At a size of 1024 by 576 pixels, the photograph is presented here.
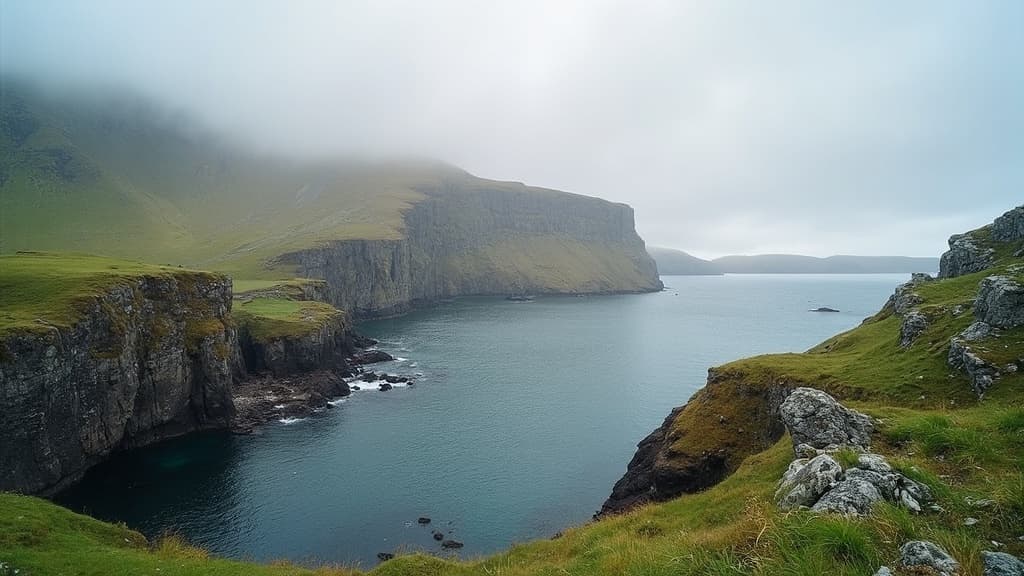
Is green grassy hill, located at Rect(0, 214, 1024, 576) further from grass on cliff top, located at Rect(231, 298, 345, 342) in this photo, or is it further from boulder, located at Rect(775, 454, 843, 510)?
grass on cliff top, located at Rect(231, 298, 345, 342)

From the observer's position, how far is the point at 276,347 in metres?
91.9

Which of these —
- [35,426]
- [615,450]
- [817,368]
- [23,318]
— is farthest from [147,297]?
[817,368]

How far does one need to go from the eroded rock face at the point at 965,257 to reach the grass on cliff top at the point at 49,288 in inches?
3381

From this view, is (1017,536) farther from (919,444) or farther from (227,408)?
(227,408)

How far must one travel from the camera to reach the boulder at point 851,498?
1142 centimetres

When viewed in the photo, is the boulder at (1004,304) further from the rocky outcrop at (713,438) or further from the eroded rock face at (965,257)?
the eroded rock face at (965,257)

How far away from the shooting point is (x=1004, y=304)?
27.6 m

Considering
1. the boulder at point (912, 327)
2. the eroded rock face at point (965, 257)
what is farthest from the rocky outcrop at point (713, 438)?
the eroded rock face at point (965, 257)

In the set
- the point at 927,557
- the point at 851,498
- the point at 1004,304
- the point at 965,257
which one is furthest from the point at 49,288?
the point at 965,257

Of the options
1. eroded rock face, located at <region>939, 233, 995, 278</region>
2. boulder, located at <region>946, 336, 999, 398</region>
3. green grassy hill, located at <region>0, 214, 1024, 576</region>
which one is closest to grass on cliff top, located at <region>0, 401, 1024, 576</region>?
green grassy hill, located at <region>0, 214, 1024, 576</region>

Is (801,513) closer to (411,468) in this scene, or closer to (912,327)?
(912,327)

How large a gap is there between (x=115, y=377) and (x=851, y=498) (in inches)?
2692

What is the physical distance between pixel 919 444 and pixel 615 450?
162ft

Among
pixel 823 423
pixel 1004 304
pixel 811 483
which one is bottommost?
pixel 823 423
